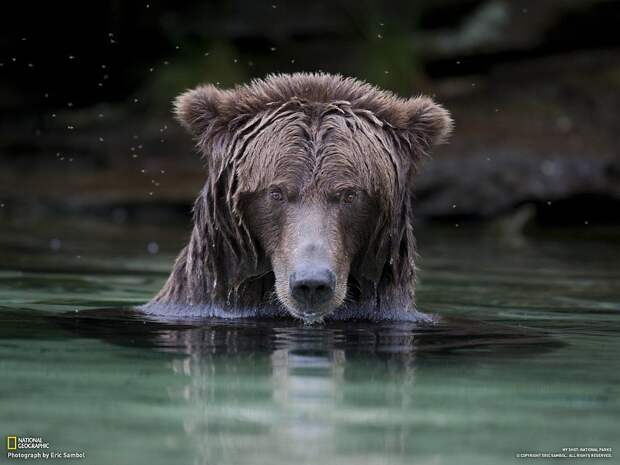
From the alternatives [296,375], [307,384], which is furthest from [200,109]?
[307,384]

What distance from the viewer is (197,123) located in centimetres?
673

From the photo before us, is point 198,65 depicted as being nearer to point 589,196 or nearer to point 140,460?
point 589,196

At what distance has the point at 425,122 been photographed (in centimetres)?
679

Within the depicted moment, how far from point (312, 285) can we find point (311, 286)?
0.01 metres

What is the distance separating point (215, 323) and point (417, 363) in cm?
152

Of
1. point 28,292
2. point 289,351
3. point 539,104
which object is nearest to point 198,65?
point 539,104

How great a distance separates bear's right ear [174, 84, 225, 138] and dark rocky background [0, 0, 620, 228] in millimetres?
9717

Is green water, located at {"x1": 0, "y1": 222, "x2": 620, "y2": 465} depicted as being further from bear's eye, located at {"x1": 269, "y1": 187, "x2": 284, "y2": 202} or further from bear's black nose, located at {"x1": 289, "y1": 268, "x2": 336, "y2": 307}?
bear's eye, located at {"x1": 269, "y1": 187, "x2": 284, "y2": 202}

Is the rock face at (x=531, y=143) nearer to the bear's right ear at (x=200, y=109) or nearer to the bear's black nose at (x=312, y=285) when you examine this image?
the bear's right ear at (x=200, y=109)

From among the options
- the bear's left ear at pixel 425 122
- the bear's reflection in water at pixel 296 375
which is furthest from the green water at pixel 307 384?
the bear's left ear at pixel 425 122

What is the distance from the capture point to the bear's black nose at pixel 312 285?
18.7 ft

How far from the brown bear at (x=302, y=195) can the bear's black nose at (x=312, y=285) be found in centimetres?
2

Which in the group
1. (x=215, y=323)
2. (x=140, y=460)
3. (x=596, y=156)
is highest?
(x=596, y=156)

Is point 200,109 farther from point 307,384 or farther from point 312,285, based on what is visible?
point 307,384
